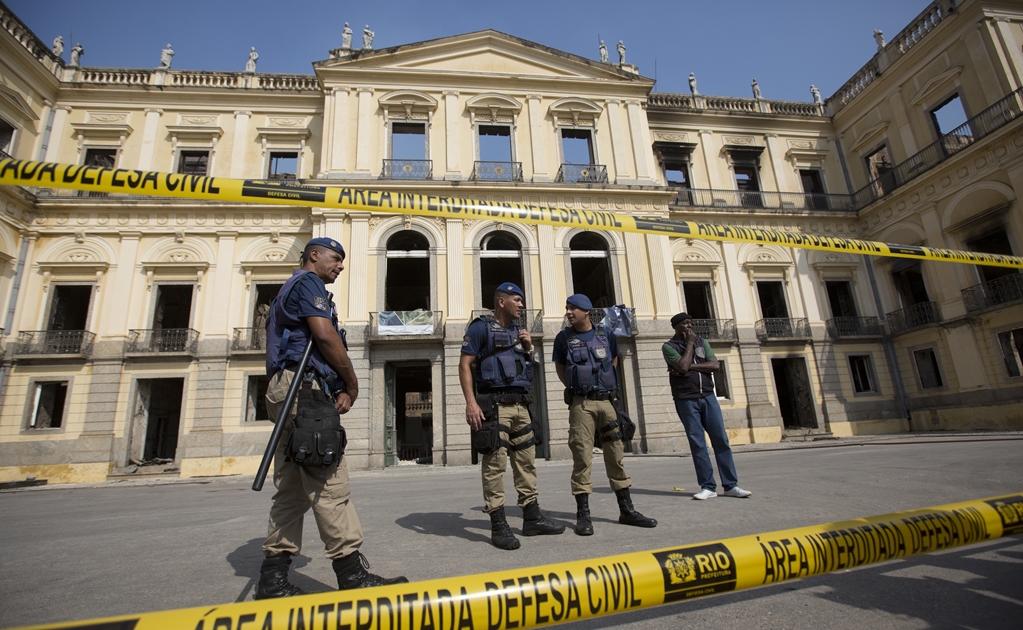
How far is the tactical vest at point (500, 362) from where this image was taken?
352 cm

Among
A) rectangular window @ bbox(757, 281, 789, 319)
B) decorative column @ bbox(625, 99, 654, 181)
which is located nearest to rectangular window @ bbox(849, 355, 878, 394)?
rectangular window @ bbox(757, 281, 789, 319)

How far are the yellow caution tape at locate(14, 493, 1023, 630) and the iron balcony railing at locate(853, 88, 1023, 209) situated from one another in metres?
17.7

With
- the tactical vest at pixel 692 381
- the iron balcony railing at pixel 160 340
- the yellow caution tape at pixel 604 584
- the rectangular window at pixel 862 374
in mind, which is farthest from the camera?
the rectangular window at pixel 862 374

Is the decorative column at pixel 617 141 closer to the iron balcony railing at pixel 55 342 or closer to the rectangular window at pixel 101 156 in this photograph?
the rectangular window at pixel 101 156

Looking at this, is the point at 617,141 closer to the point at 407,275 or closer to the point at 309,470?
the point at 407,275

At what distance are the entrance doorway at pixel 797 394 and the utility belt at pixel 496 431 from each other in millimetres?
15812

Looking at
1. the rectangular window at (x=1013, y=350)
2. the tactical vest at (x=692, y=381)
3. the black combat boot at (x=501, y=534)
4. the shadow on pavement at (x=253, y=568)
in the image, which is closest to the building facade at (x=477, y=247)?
the rectangular window at (x=1013, y=350)

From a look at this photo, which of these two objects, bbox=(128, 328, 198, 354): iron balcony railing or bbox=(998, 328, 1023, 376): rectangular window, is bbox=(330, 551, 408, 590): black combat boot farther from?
bbox=(998, 328, 1023, 376): rectangular window

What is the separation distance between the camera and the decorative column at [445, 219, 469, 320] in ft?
47.2

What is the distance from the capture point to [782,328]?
17.1 m

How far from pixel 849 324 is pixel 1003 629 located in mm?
19000

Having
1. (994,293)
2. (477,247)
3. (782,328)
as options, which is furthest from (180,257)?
(994,293)

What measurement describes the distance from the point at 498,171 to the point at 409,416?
45.9ft

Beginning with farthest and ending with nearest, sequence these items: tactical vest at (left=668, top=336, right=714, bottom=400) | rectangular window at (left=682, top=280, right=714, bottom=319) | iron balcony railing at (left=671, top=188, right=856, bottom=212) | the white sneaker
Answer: iron balcony railing at (left=671, top=188, right=856, bottom=212), rectangular window at (left=682, top=280, right=714, bottom=319), tactical vest at (left=668, top=336, right=714, bottom=400), the white sneaker
